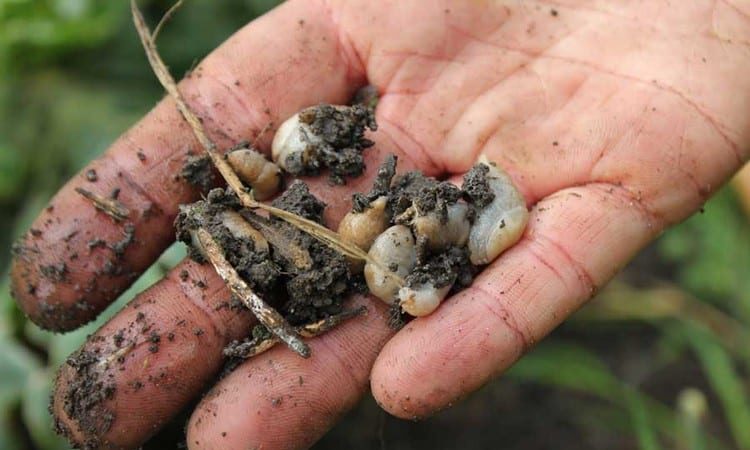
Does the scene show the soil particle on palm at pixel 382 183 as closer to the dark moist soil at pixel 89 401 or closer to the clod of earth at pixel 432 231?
the clod of earth at pixel 432 231

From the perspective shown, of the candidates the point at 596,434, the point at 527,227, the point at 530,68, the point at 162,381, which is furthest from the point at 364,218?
the point at 596,434

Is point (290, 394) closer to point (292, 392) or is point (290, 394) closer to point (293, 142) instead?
point (292, 392)

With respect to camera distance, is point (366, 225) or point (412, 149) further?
point (412, 149)

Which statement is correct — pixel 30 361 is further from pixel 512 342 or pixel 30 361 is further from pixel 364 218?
pixel 512 342

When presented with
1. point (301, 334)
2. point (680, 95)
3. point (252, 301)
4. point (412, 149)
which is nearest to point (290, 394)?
point (301, 334)

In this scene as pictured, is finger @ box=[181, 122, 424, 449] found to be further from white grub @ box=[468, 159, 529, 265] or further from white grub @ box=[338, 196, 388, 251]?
white grub @ box=[468, 159, 529, 265]
